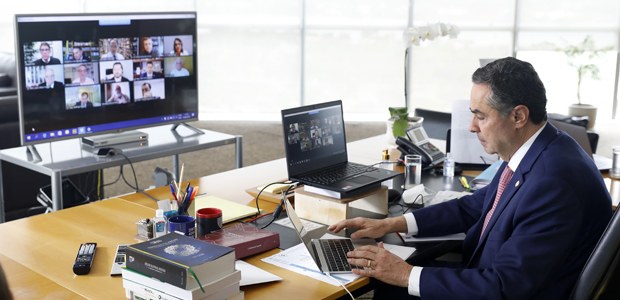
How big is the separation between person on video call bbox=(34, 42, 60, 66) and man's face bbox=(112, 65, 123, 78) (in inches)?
12.0

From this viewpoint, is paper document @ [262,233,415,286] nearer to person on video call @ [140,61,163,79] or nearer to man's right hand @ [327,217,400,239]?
man's right hand @ [327,217,400,239]

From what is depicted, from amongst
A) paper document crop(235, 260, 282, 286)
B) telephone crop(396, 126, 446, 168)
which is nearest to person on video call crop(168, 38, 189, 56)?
telephone crop(396, 126, 446, 168)

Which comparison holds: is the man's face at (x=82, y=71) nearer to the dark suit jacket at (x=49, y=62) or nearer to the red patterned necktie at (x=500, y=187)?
the dark suit jacket at (x=49, y=62)

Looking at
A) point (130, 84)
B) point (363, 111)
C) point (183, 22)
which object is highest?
point (183, 22)

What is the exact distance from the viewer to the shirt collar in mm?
2232

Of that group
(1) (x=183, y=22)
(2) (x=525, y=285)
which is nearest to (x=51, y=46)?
(1) (x=183, y=22)

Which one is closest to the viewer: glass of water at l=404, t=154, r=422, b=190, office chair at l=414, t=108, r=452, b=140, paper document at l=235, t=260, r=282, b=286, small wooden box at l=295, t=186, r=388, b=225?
paper document at l=235, t=260, r=282, b=286

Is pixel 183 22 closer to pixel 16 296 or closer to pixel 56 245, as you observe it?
pixel 56 245

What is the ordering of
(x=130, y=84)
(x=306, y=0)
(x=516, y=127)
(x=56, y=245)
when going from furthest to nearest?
(x=306, y=0) → (x=130, y=84) → (x=56, y=245) → (x=516, y=127)

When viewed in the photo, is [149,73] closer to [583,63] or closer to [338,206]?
[338,206]

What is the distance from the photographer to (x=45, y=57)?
3.53 metres

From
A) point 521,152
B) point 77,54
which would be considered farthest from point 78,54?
point 521,152

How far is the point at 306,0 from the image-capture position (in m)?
7.92

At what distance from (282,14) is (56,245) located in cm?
587
